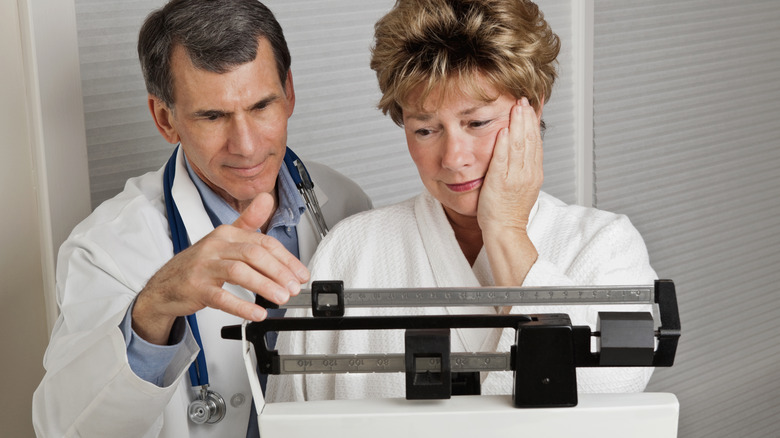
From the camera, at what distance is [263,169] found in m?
1.72

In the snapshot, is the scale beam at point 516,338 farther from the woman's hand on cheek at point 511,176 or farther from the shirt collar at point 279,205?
the shirt collar at point 279,205

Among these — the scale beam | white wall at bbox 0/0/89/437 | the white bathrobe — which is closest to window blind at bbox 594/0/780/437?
the white bathrobe

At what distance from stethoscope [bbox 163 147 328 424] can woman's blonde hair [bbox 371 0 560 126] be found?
1.22 ft

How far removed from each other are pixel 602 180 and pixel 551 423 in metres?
2.11

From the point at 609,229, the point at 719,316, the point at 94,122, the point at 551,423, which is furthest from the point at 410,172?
the point at 551,423

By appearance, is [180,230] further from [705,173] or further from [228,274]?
[705,173]

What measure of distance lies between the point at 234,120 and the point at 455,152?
45 centimetres

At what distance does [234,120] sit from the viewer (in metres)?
1.67

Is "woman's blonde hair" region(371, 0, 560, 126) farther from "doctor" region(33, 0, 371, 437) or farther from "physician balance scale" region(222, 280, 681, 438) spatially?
"physician balance scale" region(222, 280, 681, 438)

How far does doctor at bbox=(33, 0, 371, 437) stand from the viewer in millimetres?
1401

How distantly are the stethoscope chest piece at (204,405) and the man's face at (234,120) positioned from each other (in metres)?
0.39

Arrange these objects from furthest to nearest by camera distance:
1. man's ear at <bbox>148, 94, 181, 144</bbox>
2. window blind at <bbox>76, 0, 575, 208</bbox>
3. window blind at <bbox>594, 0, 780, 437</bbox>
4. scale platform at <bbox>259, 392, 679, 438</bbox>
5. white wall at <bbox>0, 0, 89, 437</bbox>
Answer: window blind at <bbox>594, 0, 780, 437</bbox>, window blind at <bbox>76, 0, 575, 208</bbox>, white wall at <bbox>0, 0, 89, 437</bbox>, man's ear at <bbox>148, 94, 181, 144</bbox>, scale platform at <bbox>259, 392, 679, 438</bbox>

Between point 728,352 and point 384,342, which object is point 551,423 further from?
point 728,352

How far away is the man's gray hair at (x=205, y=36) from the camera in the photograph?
1.64m
